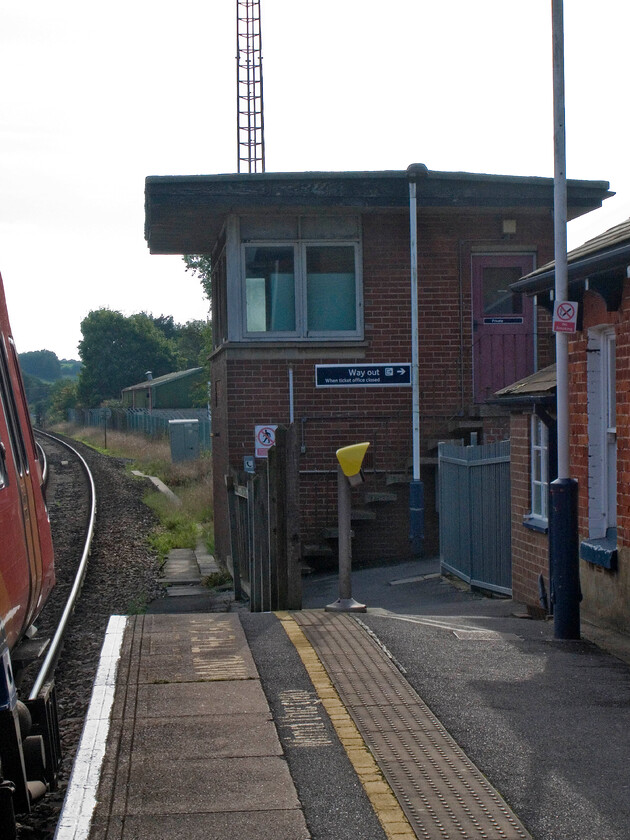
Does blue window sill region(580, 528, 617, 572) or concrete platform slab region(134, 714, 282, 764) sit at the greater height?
blue window sill region(580, 528, 617, 572)

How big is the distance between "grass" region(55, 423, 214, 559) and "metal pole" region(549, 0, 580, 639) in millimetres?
9941

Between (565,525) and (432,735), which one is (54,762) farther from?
(565,525)

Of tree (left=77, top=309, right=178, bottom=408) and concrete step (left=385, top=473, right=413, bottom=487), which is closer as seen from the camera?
concrete step (left=385, top=473, right=413, bottom=487)

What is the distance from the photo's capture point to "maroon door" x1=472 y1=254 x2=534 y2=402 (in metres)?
14.5

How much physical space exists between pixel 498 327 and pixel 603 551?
7.12 metres

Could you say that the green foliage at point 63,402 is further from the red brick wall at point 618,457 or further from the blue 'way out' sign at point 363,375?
the red brick wall at point 618,457

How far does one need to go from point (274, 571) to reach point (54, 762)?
462 centimetres

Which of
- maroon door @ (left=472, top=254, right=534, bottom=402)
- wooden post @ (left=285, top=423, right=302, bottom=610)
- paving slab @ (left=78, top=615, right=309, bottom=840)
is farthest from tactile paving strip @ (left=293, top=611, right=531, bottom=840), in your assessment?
maroon door @ (left=472, top=254, right=534, bottom=402)

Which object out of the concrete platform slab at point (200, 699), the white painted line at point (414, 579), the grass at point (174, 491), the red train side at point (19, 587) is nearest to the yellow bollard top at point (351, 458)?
the red train side at point (19, 587)

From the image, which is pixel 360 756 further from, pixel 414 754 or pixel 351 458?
pixel 351 458

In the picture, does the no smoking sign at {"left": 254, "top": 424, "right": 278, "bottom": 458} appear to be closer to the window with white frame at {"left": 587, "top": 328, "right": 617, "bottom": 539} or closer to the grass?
the grass

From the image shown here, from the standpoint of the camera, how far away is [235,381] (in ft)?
46.1

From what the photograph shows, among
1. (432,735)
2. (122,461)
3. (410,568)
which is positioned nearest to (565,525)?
(432,735)

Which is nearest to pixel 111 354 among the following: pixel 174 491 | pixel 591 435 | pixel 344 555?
pixel 174 491
